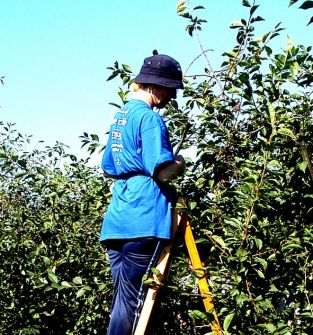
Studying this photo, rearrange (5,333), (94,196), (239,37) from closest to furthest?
(239,37) < (94,196) < (5,333)

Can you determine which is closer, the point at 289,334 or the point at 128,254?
the point at 289,334

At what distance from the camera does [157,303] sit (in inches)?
131

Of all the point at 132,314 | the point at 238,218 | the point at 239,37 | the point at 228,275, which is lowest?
the point at 132,314

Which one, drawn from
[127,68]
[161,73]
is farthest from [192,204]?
[127,68]

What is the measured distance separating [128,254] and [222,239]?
427mm

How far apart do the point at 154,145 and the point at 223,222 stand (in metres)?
0.48

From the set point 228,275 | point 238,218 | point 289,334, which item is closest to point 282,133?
point 238,218

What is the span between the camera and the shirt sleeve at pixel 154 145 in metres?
3.15

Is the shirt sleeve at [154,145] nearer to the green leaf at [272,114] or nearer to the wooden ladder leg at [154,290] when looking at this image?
the wooden ladder leg at [154,290]

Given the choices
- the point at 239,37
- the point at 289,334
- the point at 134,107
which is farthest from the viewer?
the point at 239,37

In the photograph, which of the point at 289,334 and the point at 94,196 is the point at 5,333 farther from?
the point at 289,334

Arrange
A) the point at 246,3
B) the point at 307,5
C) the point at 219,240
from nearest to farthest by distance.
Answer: the point at 307,5 < the point at 219,240 < the point at 246,3

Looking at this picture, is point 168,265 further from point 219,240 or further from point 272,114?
point 272,114

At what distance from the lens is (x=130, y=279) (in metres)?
3.25
